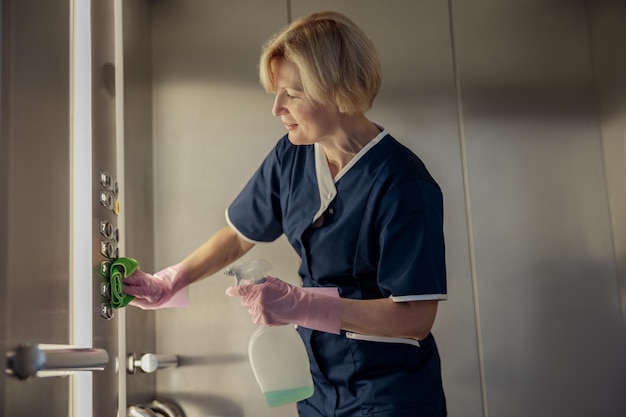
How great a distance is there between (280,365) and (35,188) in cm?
70

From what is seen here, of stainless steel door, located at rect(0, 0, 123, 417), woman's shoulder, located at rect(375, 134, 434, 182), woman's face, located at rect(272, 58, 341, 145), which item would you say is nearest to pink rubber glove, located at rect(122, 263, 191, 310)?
stainless steel door, located at rect(0, 0, 123, 417)

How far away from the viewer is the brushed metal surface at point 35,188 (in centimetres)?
86

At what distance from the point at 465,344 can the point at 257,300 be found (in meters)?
0.78

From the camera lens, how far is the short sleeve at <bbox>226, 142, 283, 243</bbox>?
170 centimetres

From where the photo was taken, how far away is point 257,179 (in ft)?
5.68

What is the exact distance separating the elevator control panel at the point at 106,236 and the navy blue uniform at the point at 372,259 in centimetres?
43

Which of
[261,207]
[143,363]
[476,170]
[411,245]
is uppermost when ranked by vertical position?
[476,170]

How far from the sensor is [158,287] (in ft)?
5.14

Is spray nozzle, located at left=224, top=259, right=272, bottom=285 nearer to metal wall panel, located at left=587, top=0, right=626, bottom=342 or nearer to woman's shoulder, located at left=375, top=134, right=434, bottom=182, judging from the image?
woman's shoulder, located at left=375, top=134, right=434, bottom=182

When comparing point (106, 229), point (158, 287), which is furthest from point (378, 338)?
point (106, 229)

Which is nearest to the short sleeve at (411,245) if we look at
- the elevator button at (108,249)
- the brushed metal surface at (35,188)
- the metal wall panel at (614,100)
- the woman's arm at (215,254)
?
the woman's arm at (215,254)

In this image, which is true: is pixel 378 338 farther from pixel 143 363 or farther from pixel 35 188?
pixel 35 188

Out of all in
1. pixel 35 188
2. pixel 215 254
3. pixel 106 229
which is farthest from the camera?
pixel 215 254

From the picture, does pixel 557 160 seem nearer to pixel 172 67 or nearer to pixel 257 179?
pixel 257 179
